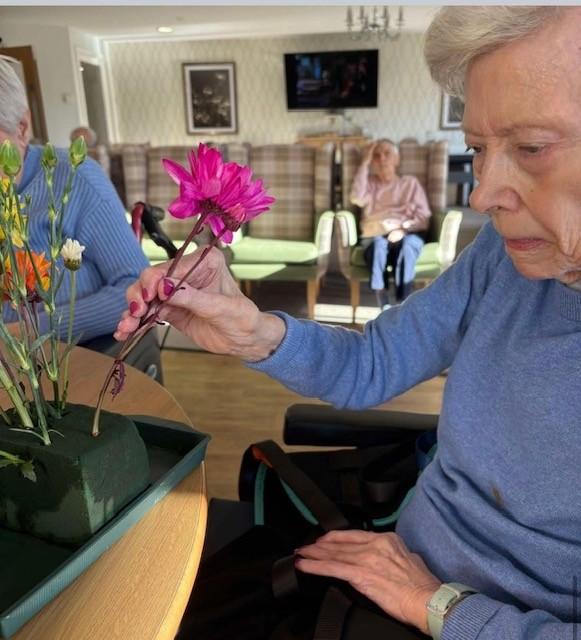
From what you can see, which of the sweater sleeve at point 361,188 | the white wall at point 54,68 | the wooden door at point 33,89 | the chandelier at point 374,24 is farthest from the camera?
the white wall at point 54,68

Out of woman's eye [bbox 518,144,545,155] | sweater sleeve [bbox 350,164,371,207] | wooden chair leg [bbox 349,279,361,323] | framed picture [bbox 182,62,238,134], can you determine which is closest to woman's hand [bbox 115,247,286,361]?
woman's eye [bbox 518,144,545,155]

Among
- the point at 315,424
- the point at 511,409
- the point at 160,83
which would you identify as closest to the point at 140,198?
the point at 315,424

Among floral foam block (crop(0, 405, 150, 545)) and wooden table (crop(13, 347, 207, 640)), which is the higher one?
floral foam block (crop(0, 405, 150, 545))

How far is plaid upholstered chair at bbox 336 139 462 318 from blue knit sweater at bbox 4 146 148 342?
252cm

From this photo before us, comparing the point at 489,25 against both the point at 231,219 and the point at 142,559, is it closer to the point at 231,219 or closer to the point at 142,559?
the point at 231,219

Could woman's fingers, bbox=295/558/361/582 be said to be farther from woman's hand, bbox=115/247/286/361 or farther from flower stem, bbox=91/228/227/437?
flower stem, bbox=91/228/227/437

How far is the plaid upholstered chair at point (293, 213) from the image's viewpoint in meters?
3.95

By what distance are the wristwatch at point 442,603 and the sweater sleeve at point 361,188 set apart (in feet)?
11.8

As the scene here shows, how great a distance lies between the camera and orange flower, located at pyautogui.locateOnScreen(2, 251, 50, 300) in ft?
1.71

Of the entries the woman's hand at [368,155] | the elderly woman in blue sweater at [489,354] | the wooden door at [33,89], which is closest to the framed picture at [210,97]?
the wooden door at [33,89]

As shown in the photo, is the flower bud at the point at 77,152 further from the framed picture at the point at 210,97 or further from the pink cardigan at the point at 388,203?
the framed picture at the point at 210,97

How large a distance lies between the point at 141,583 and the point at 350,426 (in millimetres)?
576

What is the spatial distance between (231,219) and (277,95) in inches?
385

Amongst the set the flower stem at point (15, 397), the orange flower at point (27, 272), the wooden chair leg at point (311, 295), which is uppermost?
the orange flower at point (27, 272)
